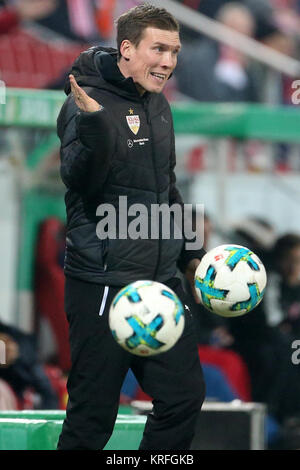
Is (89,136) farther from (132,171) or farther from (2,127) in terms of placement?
(2,127)

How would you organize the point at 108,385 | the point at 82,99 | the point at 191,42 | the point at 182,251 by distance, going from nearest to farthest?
the point at 82,99, the point at 108,385, the point at 182,251, the point at 191,42

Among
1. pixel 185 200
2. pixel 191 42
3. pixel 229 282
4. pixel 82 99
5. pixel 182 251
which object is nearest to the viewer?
pixel 82 99

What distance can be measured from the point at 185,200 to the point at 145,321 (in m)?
5.69

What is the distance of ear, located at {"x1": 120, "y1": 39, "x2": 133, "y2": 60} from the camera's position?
5.30 metres

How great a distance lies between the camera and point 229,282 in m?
5.40

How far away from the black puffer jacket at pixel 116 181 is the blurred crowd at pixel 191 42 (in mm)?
5456

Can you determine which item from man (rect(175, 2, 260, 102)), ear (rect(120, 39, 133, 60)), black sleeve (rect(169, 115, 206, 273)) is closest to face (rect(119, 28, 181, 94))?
ear (rect(120, 39, 133, 60))

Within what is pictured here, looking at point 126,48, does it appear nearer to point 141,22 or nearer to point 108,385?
point 141,22

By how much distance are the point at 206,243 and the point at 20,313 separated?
5.56 feet

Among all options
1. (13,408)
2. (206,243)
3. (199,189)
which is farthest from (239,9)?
(13,408)

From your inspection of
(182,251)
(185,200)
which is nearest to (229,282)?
(182,251)

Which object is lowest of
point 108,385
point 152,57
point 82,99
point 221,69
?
point 221,69

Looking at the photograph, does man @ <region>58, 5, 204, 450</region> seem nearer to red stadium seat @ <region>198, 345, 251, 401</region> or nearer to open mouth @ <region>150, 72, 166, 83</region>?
open mouth @ <region>150, 72, 166, 83</region>
